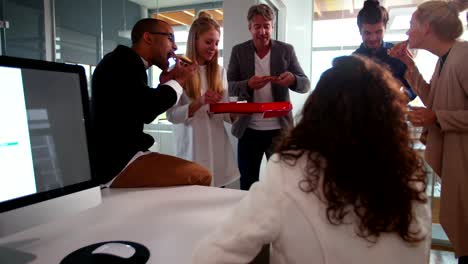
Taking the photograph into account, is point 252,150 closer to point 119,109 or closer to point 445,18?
point 119,109

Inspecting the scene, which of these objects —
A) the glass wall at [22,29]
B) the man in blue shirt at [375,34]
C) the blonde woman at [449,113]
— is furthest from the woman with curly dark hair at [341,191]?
the glass wall at [22,29]

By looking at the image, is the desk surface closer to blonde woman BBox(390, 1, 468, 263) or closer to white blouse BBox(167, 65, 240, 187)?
white blouse BBox(167, 65, 240, 187)

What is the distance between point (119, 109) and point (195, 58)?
2.44 ft

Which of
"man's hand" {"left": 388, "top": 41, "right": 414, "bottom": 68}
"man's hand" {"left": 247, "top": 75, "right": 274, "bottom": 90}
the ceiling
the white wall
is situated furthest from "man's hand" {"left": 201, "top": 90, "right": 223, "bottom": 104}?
the white wall

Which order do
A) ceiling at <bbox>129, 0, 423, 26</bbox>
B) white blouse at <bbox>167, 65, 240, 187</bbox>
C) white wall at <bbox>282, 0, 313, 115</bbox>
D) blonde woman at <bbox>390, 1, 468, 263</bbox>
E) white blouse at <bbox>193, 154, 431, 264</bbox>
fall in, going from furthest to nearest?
white wall at <bbox>282, 0, 313, 115</bbox> < ceiling at <bbox>129, 0, 423, 26</bbox> < white blouse at <bbox>167, 65, 240, 187</bbox> < blonde woman at <bbox>390, 1, 468, 263</bbox> < white blouse at <bbox>193, 154, 431, 264</bbox>

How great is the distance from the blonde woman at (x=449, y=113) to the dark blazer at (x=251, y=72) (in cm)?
66

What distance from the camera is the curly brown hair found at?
62cm

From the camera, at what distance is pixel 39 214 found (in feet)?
2.23

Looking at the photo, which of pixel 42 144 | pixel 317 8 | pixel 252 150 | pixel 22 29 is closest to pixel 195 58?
pixel 252 150

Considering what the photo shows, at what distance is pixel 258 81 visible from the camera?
185 cm

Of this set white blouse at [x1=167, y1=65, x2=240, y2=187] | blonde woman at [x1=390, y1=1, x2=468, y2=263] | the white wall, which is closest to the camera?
blonde woman at [x1=390, y1=1, x2=468, y2=263]

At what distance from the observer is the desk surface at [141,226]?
27.5 inches

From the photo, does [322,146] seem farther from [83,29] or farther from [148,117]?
[83,29]

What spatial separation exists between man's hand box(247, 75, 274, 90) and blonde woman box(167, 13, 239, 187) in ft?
0.53
